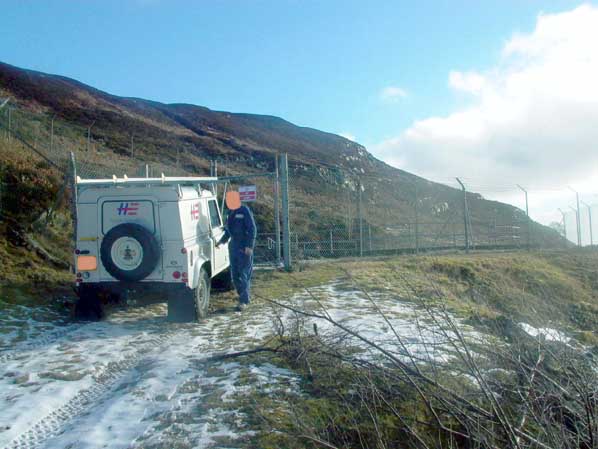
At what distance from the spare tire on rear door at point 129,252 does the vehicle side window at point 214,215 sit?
2125mm

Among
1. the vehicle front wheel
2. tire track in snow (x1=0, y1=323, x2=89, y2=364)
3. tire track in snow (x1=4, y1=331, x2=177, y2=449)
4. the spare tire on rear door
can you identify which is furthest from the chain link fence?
tire track in snow (x1=4, y1=331, x2=177, y2=449)

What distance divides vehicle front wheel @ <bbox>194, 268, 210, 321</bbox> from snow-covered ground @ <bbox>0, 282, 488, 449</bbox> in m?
0.21

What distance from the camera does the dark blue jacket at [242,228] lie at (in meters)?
8.72

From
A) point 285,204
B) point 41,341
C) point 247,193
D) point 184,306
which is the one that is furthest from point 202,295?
point 285,204

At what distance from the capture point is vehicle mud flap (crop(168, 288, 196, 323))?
770 cm

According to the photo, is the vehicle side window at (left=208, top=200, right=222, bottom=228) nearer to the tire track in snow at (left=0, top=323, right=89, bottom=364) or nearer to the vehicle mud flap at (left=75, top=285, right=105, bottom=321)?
the vehicle mud flap at (left=75, top=285, right=105, bottom=321)

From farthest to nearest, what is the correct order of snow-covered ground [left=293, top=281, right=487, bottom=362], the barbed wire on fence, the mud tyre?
the barbed wire on fence → the mud tyre → snow-covered ground [left=293, top=281, right=487, bottom=362]

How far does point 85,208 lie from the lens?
25.2 ft

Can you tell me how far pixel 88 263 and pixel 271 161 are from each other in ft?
127

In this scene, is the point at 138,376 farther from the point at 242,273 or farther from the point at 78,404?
the point at 242,273

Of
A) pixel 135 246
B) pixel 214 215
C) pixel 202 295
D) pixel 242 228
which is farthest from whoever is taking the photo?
pixel 214 215

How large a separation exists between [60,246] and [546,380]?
1054 cm

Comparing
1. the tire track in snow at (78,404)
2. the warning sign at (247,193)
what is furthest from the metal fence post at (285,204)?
the tire track in snow at (78,404)

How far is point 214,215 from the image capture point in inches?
382
